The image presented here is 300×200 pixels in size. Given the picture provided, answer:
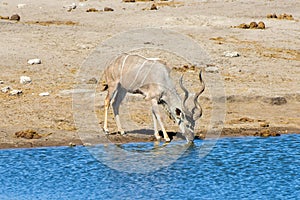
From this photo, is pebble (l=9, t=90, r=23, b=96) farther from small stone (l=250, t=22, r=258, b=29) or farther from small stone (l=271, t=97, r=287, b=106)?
small stone (l=250, t=22, r=258, b=29)

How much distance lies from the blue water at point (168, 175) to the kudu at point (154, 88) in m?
0.58

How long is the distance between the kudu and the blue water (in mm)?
585

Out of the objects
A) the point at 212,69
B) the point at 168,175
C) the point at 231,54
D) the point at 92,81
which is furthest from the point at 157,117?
the point at 231,54

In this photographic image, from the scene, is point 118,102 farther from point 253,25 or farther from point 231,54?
point 253,25

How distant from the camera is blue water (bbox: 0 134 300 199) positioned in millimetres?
13773

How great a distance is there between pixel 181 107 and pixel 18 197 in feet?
16.6

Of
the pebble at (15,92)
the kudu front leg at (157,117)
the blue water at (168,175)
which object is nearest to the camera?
the blue water at (168,175)

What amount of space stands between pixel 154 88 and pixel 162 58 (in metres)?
8.32

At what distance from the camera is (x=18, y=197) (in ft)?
44.2

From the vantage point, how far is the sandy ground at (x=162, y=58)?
757 inches

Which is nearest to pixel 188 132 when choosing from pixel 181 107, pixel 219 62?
pixel 181 107

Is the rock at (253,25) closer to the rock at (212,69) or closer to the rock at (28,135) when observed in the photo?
the rock at (212,69)

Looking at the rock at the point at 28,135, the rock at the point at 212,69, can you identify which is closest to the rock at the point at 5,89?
the rock at the point at 28,135

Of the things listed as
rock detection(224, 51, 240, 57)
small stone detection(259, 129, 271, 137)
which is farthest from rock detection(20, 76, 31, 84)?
small stone detection(259, 129, 271, 137)
